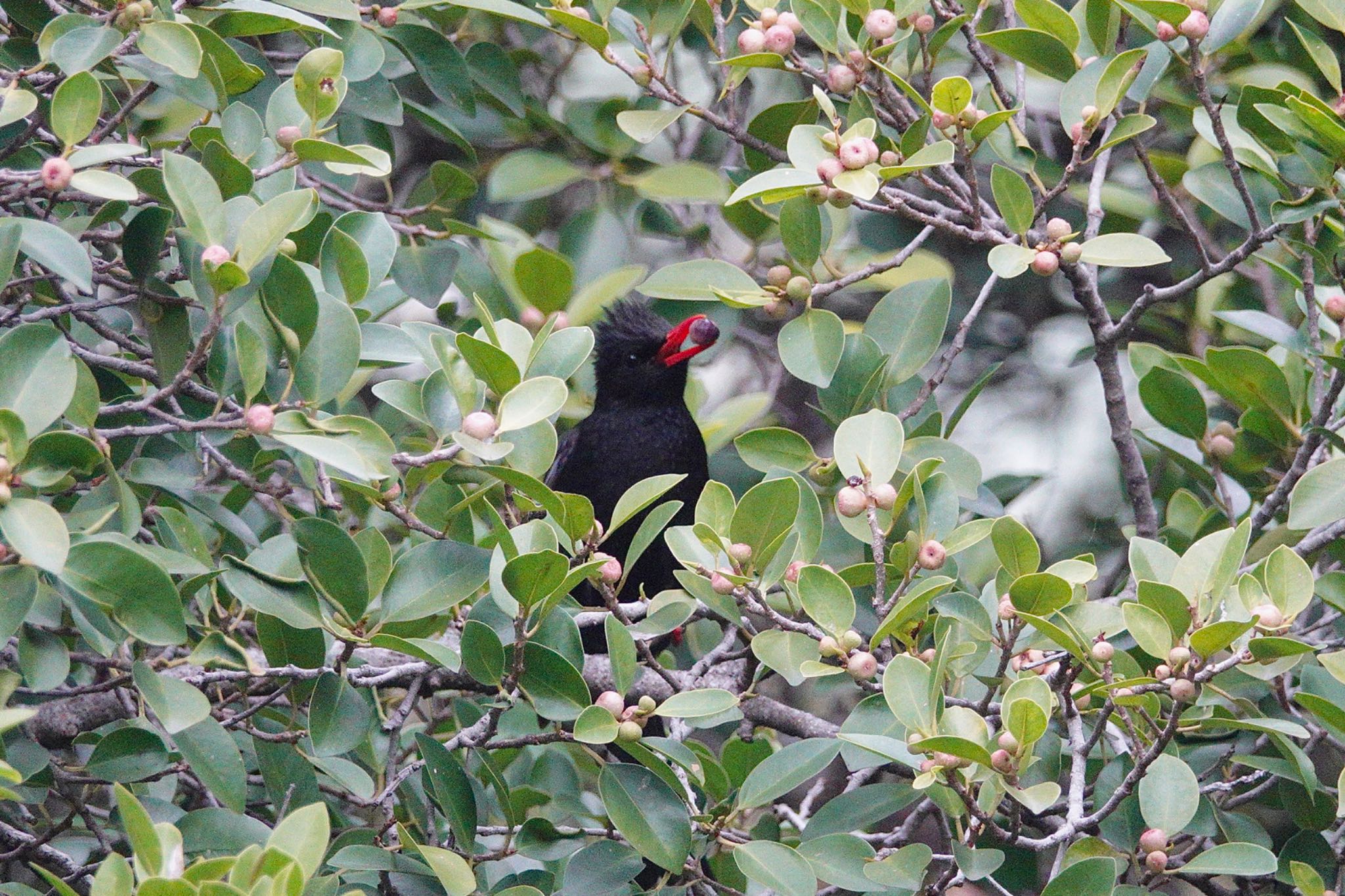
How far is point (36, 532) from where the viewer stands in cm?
146

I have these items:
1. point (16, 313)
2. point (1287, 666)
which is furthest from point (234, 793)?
point (1287, 666)

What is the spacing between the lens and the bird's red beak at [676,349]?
12.4ft

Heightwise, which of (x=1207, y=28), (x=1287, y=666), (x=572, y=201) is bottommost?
(x=572, y=201)

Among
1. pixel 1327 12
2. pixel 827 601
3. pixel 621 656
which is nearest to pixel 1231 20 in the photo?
pixel 1327 12

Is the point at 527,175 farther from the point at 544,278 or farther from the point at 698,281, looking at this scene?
the point at 698,281

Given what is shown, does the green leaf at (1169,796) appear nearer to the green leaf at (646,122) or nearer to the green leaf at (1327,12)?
the green leaf at (1327,12)

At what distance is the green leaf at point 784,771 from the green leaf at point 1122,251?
88 cm

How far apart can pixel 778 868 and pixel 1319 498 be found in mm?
1004

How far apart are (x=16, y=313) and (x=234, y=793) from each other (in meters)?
0.81

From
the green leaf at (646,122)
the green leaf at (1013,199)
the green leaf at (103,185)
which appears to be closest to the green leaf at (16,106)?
the green leaf at (103,185)

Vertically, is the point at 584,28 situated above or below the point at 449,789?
above

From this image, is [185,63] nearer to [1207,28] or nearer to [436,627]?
[436,627]

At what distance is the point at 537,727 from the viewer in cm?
283

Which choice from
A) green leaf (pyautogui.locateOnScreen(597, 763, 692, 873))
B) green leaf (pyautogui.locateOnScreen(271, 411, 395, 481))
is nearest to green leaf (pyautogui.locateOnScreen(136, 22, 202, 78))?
green leaf (pyautogui.locateOnScreen(271, 411, 395, 481))
